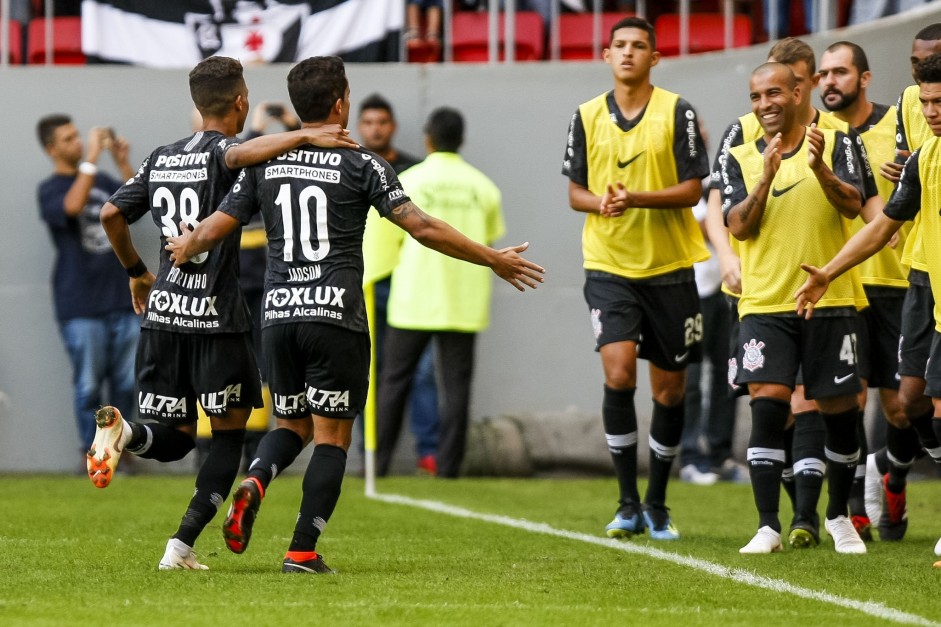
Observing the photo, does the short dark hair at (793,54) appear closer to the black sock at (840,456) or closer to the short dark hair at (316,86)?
the black sock at (840,456)

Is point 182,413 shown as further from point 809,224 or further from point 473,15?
point 473,15

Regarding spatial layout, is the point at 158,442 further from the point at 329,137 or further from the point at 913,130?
the point at 913,130

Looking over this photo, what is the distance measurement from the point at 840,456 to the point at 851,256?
1.15 metres

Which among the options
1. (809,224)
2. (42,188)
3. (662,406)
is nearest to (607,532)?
(662,406)

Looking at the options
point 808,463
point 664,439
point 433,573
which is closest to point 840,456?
point 808,463

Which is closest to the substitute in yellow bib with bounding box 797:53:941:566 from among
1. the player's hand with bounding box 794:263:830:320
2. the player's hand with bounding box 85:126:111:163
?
the player's hand with bounding box 794:263:830:320

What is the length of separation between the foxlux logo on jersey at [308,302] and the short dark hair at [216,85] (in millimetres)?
805

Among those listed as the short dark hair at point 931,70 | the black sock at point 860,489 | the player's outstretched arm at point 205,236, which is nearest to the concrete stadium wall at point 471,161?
the black sock at point 860,489

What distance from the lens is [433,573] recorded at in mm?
5754

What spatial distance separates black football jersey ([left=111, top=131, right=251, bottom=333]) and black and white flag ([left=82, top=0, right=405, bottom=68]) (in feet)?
21.4

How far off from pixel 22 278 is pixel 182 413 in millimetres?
6600

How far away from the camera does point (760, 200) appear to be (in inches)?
260

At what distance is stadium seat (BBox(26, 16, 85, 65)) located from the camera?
1249cm

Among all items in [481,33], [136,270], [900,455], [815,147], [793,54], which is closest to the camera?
[136,270]
